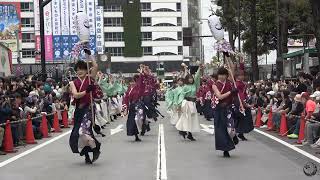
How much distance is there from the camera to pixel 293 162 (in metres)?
12.2

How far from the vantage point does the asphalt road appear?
1060 cm

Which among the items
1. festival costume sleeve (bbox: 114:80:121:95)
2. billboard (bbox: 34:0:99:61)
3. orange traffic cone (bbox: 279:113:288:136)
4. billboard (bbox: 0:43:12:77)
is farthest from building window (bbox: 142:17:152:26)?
orange traffic cone (bbox: 279:113:288:136)

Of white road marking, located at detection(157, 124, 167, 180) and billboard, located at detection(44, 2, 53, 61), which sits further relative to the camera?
billboard, located at detection(44, 2, 53, 61)

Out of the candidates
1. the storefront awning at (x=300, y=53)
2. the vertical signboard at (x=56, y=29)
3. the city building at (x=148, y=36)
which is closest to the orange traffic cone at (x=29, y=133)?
the storefront awning at (x=300, y=53)

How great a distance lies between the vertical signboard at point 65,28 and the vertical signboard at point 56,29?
317 millimetres

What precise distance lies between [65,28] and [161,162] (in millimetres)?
44704

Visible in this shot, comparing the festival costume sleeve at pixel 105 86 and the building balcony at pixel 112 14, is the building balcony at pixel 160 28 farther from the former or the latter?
the festival costume sleeve at pixel 105 86

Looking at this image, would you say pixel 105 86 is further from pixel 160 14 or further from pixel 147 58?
pixel 160 14

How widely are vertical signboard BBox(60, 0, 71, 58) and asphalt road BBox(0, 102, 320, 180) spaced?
121 feet

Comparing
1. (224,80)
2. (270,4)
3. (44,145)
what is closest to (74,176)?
(224,80)

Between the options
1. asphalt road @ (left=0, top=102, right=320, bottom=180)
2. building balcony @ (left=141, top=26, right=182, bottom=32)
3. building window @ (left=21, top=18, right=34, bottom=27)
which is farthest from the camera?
building balcony @ (left=141, top=26, right=182, bottom=32)

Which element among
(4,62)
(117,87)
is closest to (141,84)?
(4,62)

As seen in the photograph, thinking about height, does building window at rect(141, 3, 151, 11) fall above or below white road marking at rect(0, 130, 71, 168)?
above

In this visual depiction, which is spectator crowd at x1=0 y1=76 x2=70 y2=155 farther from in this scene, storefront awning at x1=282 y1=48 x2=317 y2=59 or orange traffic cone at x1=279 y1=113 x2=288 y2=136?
storefront awning at x1=282 y1=48 x2=317 y2=59
